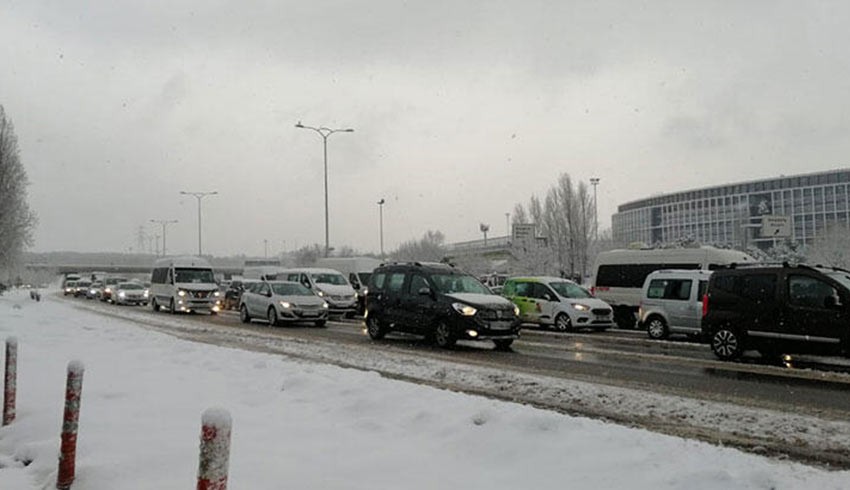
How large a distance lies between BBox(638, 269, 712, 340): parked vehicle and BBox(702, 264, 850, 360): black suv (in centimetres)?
394

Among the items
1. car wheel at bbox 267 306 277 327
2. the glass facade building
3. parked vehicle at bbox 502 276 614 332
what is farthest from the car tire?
the glass facade building

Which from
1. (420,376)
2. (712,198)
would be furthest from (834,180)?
(420,376)

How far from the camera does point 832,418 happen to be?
8203mm

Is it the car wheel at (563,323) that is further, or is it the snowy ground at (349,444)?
the car wheel at (563,323)

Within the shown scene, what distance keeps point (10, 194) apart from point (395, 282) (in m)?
42.2

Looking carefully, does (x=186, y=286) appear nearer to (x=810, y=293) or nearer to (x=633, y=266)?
(x=633, y=266)

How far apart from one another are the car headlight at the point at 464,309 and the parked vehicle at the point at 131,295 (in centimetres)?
3204

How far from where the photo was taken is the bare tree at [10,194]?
47844 mm

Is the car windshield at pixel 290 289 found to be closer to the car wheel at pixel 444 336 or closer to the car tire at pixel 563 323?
the car tire at pixel 563 323

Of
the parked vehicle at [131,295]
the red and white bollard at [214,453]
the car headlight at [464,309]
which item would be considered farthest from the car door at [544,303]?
the parked vehicle at [131,295]

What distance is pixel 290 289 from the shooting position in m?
24.8

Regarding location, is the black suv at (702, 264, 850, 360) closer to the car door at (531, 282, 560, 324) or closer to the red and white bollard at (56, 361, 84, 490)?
the car door at (531, 282, 560, 324)

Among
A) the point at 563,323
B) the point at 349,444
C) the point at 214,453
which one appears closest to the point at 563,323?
the point at 563,323

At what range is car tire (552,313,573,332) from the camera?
2184 centimetres
